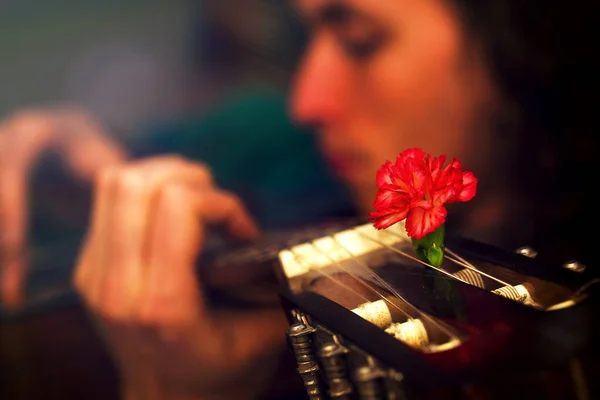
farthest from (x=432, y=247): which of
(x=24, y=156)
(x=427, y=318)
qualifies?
(x=24, y=156)

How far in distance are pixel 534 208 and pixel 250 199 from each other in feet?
2.73

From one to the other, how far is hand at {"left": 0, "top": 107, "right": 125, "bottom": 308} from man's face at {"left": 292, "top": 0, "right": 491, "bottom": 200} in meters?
0.60

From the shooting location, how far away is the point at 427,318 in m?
0.94

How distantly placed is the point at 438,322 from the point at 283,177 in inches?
40.1

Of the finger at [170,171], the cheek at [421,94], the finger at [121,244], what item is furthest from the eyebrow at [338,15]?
the finger at [121,244]

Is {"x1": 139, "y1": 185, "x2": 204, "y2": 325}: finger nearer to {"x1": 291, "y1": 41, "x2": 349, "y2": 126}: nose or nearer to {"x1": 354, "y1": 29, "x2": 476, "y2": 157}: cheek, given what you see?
{"x1": 291, "y1": 41, "x2": 349, "y2": 126}: nose

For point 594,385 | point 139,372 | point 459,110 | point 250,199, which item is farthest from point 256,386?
point 594,385

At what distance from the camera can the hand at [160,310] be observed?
174 cm

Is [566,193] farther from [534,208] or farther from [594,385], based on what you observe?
[594,385]

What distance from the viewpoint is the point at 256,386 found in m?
1.75

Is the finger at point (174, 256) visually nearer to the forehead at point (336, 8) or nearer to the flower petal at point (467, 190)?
the forehead at point (336, 8)

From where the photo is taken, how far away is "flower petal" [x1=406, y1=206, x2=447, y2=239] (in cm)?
103

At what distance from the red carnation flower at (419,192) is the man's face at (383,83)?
0.81 metres

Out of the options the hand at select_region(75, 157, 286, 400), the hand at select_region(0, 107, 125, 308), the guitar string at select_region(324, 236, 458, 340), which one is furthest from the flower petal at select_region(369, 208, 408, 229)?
the hand at select_region(0, 107, 125, 308)
